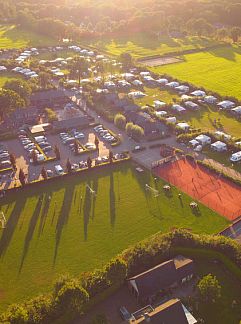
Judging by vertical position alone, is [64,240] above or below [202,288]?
below

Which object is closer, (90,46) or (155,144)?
(155,144)

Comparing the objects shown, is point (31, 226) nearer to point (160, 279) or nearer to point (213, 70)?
point (160, 279)

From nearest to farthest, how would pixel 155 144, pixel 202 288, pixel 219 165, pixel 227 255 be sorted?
pixel 202 288 → pixel 227 255 → pixel 219 165 → pixel 155 144

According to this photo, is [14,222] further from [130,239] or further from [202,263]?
[202,263]

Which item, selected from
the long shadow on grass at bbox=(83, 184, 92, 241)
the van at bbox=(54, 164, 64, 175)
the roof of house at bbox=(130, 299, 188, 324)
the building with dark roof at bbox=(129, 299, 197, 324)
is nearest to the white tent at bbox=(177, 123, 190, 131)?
the van at bbox=(54, 164, 64, 175)

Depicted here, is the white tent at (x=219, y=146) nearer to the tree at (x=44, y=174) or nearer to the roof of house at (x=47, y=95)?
the tree at (x=44, y=174)

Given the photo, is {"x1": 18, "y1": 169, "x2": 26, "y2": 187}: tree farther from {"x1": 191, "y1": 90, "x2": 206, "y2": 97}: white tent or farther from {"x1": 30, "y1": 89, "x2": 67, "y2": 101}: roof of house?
{"x1": 191, "y1": 90, "x2": 206, "y2": 97}: white tent

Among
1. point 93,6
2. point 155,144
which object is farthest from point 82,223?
point 93,6

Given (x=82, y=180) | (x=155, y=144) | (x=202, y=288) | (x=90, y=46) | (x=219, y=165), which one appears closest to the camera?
(x=202, y=288)
